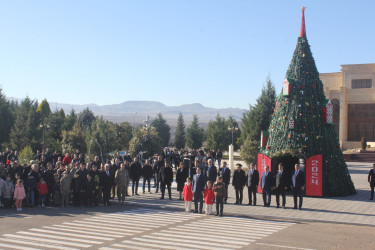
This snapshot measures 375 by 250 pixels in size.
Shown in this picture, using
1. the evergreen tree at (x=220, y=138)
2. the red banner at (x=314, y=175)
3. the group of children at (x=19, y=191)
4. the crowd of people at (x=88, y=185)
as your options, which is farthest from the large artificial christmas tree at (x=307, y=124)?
the evergreen tree at (x=220, y=138)

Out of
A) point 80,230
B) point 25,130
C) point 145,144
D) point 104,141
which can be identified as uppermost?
point 25,130

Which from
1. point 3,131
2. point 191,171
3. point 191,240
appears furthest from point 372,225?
point 3,131

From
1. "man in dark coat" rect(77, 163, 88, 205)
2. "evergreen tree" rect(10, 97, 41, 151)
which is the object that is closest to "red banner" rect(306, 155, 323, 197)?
"man in dark coat" rect(77, 163, 88, 205)

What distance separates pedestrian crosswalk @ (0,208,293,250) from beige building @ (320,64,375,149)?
45742 millimetres

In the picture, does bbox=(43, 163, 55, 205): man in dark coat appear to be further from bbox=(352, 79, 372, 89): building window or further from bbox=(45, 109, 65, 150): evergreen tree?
bbox=(352, 79, 372, 89): building window

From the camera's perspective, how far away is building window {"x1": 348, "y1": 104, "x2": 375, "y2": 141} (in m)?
55.8

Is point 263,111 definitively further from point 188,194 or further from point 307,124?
point 188,194

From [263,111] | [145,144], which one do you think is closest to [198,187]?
[145,144]

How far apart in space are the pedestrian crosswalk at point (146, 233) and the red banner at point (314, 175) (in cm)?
601

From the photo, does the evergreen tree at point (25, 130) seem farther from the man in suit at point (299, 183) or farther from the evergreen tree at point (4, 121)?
the man in suit at point (299, 183)

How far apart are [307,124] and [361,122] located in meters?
40.0

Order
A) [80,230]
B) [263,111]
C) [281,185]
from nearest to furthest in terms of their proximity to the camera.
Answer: [80,230] → [281,185] → [263,111]

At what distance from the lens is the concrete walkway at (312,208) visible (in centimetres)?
1486

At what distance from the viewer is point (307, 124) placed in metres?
20.3
